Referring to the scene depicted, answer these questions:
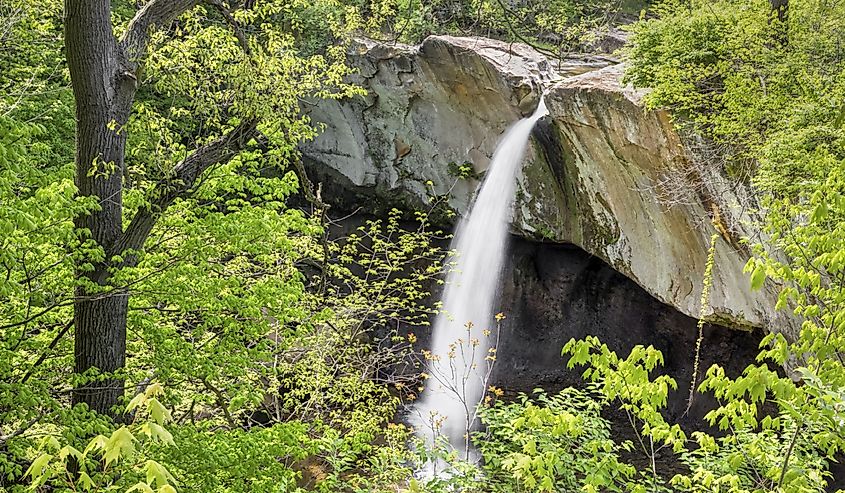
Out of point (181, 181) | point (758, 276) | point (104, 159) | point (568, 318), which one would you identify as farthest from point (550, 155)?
point (758, 276)

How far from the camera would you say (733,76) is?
703 cm

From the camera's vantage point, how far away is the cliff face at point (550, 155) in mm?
8148

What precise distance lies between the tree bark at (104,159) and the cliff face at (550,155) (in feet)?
10.3

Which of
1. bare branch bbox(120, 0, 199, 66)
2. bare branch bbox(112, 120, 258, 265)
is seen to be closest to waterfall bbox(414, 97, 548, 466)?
bare branch bbox(112, 120, 258, 265)

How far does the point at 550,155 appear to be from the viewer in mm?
11250

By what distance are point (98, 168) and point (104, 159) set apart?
9cm

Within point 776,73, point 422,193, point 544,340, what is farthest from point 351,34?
point 776,73

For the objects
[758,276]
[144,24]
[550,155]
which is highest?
[550,155]

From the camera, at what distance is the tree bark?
4457mm

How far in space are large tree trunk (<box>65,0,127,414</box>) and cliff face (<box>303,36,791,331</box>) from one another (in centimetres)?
332

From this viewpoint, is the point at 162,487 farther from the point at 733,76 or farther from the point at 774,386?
the point at 733,76

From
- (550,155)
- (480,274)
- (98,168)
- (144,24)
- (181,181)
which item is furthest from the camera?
(480,274)

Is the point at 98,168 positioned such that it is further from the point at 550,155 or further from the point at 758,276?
the point at 550,155

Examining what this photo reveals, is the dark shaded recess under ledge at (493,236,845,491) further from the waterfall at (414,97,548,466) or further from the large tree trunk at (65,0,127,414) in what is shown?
the large tree trunk at (65,0,127,414)
